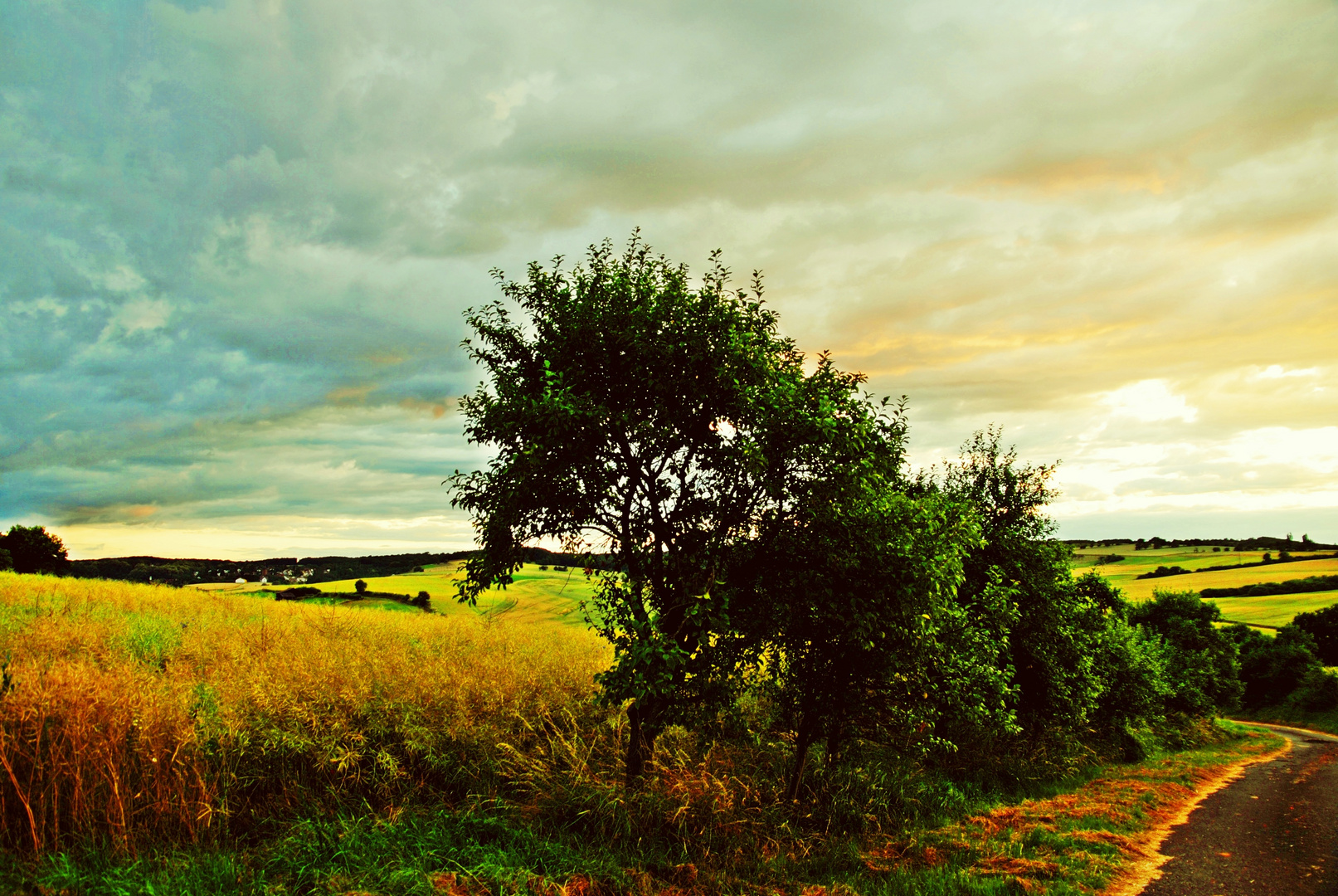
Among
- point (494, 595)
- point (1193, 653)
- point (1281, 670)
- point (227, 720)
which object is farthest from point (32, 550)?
point (1281, 670)

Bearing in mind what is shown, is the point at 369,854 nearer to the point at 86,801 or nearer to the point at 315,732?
the point at 315,732

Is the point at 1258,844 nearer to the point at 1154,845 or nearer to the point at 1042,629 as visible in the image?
the point at 1154,845

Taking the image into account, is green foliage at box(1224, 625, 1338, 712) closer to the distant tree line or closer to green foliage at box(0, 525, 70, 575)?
the distant tree line

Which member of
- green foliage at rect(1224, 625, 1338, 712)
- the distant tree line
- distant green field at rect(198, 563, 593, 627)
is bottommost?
green foliage at rect(1224, 625, 1338, 712)

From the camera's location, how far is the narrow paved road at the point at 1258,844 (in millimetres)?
10891

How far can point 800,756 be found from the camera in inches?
504

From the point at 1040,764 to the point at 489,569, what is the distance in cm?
1995

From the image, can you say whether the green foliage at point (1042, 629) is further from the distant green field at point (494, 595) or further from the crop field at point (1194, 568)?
the crop field at point (1194, 568)

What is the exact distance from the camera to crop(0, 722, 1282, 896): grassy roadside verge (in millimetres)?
7645

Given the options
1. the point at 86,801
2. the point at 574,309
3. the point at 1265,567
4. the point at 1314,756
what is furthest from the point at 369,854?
the point at 1265,567

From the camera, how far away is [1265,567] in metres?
104

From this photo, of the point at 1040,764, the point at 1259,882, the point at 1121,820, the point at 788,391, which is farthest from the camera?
the point at 1040,764

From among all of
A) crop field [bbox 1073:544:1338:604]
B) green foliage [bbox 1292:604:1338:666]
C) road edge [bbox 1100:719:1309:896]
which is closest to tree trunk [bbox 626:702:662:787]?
road edge [bbox 1100:719:1309:896]

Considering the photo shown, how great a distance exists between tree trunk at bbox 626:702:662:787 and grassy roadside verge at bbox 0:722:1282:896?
4.74 ft
